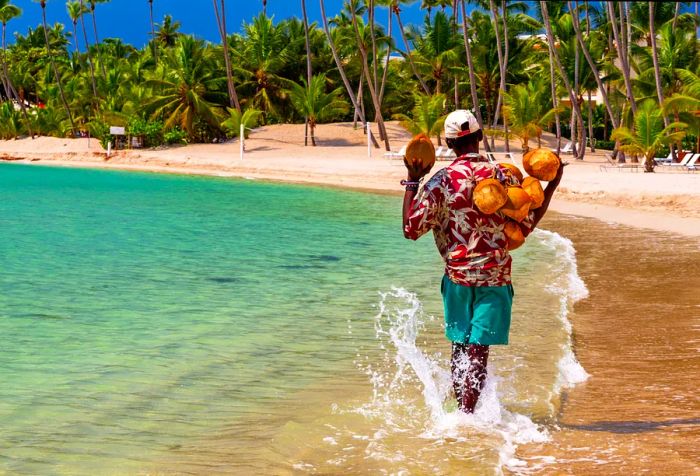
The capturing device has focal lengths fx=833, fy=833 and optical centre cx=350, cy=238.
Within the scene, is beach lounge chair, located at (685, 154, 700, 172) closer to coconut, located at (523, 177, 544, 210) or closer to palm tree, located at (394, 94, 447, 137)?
palm tree, located at (394, 94, 447, 137)

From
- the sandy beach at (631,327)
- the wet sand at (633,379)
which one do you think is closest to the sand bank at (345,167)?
the sandy beach at (631,327)

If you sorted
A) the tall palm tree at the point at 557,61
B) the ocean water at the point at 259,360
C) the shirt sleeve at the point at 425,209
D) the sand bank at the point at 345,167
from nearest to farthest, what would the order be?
the shirt sleeve at the point at 425,209
the ocean water at the point at 259,360
the sand bank at the point at 345,167
the tall palm tree at the point at 557,61

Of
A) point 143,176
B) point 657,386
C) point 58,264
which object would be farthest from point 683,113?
point 657,386

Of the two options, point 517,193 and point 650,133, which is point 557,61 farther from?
point 517,193

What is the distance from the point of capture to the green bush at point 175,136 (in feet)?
148

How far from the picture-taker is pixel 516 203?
386 cm

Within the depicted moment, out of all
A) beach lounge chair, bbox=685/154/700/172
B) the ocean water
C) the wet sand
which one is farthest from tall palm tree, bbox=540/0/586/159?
the wet sand

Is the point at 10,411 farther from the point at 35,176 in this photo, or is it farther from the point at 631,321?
the point at 35,176

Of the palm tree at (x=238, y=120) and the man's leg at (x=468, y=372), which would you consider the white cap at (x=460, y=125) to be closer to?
the man's leg at (x=468, y=372)

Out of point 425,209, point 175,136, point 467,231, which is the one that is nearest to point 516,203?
point 467,231

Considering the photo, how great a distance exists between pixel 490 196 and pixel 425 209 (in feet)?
1.02

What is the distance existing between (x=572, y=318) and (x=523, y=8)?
38718 millimetres

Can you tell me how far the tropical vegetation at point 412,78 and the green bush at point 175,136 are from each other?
0.31 feet

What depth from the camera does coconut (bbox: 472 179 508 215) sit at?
149 inches
